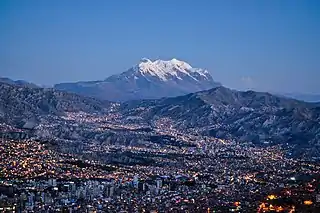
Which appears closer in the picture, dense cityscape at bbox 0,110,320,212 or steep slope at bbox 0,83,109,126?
dense cityscape at bbox 0,110,320,212

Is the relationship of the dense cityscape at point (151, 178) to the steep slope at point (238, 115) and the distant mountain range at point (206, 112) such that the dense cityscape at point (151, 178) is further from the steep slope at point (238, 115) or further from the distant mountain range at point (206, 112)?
the distant mountain range at point (206, 112)

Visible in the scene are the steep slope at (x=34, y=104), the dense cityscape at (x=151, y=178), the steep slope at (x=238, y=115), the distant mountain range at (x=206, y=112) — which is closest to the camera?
the dense cityscape at (x=151, y=178)

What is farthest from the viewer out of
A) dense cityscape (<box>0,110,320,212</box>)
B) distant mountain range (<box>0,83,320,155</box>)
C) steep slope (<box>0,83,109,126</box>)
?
steep slope (<box>0,83,109,126</box>)

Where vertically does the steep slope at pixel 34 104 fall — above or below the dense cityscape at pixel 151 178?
above

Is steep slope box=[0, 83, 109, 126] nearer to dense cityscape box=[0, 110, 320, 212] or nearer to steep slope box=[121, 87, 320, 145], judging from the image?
steep slope box=[121, 87, 320, 145]

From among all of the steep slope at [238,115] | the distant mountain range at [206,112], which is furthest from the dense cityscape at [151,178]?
the distant mountain range at [206,112]

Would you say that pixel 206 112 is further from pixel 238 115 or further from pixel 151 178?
pixel 151 178

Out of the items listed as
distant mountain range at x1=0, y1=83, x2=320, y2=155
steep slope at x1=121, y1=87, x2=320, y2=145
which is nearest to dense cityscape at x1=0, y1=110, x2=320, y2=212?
steep slope at x1=121, y1=87, x2=320, y2=145

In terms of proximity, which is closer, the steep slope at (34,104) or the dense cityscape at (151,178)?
the dense cityscape at (151,178)
